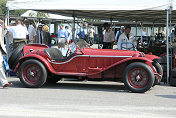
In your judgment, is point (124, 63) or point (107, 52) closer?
point (124, 63)

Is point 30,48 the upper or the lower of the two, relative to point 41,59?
upper

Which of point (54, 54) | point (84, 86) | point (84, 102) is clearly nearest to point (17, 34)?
point (54, 54)

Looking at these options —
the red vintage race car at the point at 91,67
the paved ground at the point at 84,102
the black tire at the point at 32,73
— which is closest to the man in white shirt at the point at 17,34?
the paved ground at the point at 84,102

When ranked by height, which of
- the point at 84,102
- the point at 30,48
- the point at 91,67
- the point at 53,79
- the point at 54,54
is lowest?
the point at 84,102

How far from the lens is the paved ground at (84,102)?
6066 mm

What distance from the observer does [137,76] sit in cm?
837

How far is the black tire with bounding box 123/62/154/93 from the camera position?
8.30 meters

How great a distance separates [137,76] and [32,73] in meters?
2.62

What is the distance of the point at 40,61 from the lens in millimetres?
8875

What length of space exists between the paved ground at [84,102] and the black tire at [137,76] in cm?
17

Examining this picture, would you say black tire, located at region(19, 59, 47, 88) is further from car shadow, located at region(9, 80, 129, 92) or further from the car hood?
the car hood

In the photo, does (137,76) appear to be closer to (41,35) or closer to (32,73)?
(32,73)

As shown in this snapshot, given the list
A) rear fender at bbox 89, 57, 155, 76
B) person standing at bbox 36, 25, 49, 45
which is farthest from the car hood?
person standing at bbox 36, 25, 49, 45

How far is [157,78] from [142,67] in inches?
23.6
